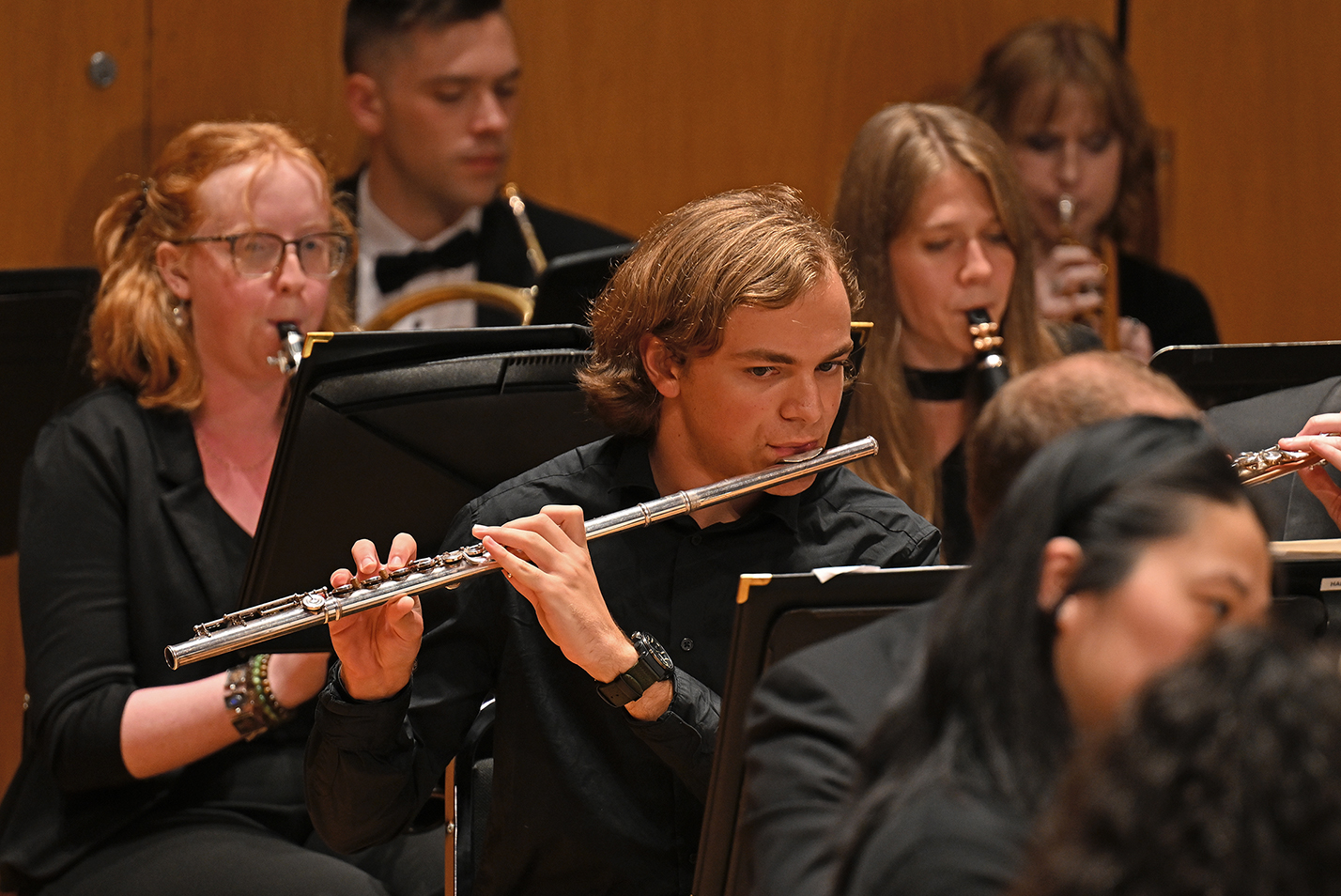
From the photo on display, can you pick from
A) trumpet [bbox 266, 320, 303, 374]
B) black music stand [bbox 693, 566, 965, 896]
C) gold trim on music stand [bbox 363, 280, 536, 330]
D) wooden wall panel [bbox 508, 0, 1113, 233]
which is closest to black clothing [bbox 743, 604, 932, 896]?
black music stand [bbox 693, 566, 965, 896]

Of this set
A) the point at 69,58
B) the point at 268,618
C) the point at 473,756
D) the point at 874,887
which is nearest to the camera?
the point at 874,887

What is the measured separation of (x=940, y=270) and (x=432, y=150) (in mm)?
1125

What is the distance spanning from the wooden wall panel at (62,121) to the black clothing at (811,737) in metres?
2.29

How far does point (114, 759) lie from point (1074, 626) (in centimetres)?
140

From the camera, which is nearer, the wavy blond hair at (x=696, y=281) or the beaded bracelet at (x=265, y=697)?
the wavy blond hair at (x=696, y=281)

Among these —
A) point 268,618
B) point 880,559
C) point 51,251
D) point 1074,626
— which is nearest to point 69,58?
point 51,251

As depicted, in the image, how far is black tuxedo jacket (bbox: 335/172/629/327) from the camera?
3.22 m

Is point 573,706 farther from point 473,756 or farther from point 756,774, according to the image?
point 756,774

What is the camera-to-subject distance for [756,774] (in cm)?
118

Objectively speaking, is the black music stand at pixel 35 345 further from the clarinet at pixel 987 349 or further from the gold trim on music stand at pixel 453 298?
the clarinet at pixel 987 349

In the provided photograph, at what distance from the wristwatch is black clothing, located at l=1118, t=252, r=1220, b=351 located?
207cm

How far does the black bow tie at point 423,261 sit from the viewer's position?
319 cm

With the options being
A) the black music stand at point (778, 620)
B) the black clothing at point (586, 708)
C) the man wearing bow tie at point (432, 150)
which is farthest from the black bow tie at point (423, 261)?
the black music stand at point (778, 620)

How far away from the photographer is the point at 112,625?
2.05 metres
